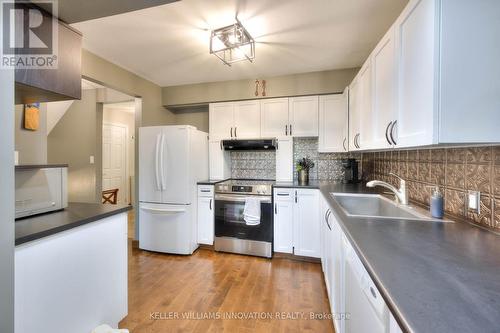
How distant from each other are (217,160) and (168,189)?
87cm

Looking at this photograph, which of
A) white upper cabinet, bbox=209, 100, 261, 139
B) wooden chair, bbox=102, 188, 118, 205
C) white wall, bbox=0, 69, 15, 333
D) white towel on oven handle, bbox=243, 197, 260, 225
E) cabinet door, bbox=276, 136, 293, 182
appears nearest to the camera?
white wall, bbox=0, 69, 15, 333

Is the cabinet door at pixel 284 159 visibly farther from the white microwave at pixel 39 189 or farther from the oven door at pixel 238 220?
the white microwave at pixel 39 189

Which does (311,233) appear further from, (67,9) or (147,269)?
(67,9)

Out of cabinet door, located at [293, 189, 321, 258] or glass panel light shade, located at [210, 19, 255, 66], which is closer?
glass panel light shade, located at [210, 19, 255, 66]

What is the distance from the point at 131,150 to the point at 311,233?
5.02 meters

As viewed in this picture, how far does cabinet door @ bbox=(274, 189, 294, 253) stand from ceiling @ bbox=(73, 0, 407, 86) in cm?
165

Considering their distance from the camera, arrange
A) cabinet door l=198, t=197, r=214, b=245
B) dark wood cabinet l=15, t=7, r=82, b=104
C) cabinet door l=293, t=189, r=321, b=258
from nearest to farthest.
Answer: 1. dark wood cabinet l=15, t=7, r=82, b=104
2. cabinet door l=293, t=189, r=321, b=258
3. cabinet door l=198, t=197, r=214, b=245

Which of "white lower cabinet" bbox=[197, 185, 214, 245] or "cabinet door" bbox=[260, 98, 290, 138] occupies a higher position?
"cabinet door" bbox=[260, 98, 290, 138]

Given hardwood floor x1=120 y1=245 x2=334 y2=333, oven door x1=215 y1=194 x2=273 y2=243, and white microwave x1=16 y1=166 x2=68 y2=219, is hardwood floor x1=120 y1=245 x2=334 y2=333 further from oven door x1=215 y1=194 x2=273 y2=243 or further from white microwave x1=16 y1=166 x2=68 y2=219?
white microwave x1=16 y1=166 x2=68 y2=219

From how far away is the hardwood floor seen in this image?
5.57ft

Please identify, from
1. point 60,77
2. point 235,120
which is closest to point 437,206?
point 60,77

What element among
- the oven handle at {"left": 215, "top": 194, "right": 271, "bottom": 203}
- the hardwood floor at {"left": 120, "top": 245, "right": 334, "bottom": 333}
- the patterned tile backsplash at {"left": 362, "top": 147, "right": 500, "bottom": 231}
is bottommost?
the hardwood floor at {"left": 120, "top": 245, "right": 334, "bottom": 333}

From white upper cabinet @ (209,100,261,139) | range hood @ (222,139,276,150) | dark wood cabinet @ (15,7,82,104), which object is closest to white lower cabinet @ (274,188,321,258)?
range hood @ (222,139,276,150)

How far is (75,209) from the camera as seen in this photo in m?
1.53
